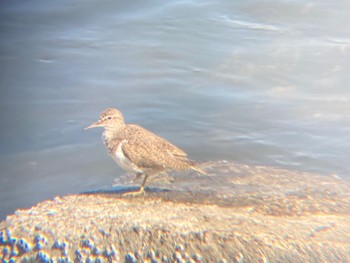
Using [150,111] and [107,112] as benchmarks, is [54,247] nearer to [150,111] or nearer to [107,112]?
[107,112]

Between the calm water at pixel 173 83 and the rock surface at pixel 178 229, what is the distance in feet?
6.67

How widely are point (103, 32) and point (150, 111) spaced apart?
4046mm

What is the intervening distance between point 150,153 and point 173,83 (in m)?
4.60

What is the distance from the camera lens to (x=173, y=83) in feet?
34.4

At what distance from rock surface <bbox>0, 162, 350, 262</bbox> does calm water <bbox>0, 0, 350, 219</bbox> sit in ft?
6.67

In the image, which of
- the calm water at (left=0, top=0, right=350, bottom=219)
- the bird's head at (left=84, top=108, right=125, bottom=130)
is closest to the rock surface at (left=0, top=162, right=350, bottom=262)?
the bird's head at (left=84, top=108, right=125, bottom=130)

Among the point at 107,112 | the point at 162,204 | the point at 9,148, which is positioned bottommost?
the point at 9,148

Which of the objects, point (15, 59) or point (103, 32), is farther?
point (103, 32)

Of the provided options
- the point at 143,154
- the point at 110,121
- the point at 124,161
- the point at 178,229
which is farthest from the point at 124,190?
the point at 178,229

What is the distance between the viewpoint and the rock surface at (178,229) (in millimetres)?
4441

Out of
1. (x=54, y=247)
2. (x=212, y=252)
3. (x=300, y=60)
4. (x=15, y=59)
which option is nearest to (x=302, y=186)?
(x=212, y=252)

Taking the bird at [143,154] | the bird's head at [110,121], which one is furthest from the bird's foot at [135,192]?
the bird's head at [110,121]

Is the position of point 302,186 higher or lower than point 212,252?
lower

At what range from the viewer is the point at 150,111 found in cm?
945
